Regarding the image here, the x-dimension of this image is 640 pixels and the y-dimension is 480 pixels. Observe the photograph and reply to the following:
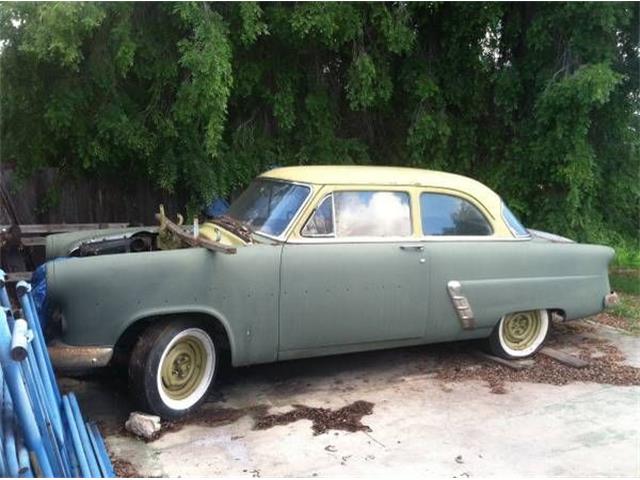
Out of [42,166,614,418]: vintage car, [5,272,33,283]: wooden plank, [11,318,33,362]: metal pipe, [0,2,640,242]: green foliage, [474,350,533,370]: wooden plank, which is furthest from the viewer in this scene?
[5,272,33,283]: wooden plank

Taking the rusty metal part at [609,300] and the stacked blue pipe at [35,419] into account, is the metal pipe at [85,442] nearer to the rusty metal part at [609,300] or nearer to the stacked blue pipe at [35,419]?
the stacked blue pipe at [35,419]

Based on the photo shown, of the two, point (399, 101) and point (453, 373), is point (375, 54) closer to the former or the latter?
point (399, 101)

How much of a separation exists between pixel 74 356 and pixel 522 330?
12.4 feet

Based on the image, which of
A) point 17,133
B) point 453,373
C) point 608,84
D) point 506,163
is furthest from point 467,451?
point 17,133

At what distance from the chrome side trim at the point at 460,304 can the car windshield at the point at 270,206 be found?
4.64 ft

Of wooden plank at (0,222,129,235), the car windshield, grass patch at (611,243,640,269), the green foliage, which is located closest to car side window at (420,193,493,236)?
the car windshield

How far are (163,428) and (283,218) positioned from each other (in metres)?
1.70

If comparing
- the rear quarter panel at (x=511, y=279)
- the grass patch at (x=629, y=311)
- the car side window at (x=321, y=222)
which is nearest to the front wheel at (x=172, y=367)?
the car side window at (x=321, y=222)

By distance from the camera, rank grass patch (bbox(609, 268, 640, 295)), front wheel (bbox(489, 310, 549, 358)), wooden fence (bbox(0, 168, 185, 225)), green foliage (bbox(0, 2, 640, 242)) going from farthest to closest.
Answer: grass patch (bbox(609, 268, 640, 295))
wooden fence (bbox(0, 168, 185, 225))
green foliage (bbox(0, 2, 640, 242))
front wheel (bbox(489, 310, 549, 358))

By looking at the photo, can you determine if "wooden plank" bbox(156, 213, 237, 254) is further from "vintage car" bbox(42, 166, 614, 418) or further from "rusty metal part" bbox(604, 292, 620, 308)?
"rusty metal part" bbox(604, 292, 620, 308)

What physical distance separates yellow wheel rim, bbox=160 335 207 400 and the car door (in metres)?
0.59

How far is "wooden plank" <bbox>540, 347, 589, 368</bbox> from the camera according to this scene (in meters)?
5.41

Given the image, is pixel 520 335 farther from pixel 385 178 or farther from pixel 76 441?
pixel 76 441

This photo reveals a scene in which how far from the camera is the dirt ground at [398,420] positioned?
3695mm
